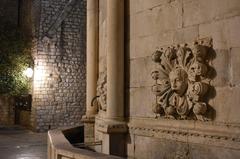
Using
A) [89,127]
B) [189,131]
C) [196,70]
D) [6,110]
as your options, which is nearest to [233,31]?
[196,70]

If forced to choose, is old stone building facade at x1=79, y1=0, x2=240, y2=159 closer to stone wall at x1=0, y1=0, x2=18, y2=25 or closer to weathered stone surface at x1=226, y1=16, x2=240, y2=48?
weathered stone surface at x1=226, y1=16, x2=240, y2=48

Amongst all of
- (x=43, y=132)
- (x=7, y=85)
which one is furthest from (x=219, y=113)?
(x=7, y=85)

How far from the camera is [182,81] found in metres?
3.42

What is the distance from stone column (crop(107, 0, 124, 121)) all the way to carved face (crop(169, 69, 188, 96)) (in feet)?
3.10

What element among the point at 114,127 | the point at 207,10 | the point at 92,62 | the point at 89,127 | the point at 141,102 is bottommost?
the point at 89,127

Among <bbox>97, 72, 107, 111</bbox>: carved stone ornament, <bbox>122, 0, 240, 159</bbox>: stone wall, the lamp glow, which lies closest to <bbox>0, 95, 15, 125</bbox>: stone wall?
the lamp glow

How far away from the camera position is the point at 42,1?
44.1 feet

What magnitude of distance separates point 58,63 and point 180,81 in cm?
1068

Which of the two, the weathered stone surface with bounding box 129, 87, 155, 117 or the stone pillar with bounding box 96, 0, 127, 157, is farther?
the stone pillar with bounding box 96, 0, 127, 157

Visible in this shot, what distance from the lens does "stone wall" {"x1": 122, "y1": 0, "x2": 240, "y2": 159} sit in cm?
308

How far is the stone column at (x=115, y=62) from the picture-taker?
4.25 m

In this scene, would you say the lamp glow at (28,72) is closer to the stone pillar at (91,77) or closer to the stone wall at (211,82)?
the stone pillar at (91,77)

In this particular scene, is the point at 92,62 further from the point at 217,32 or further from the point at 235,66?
the point at 235,66

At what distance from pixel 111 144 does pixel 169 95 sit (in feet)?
3.42
